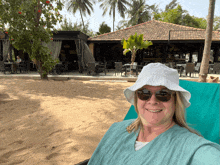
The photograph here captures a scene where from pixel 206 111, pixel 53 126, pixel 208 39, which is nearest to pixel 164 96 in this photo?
pixel 206 111

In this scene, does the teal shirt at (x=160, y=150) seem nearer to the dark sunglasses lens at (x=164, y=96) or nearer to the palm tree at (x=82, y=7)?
the dark sunglasses lens at (x=164, y=96)

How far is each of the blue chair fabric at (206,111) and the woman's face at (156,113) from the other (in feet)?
3.05

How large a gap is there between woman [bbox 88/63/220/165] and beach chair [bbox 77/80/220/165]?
911 millimetres

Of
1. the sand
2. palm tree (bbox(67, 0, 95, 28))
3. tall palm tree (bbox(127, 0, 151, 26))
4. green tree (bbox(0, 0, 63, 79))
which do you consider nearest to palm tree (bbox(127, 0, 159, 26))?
tall palm tree (bbox(127, 0, 151, 26))

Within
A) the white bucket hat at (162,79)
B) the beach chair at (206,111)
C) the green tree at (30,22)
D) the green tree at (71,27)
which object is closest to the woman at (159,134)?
the white bucket hat at (162,79)

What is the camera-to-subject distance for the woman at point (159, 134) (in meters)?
0.89

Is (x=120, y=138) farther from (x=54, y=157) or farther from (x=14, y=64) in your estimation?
(x=14, y=64)

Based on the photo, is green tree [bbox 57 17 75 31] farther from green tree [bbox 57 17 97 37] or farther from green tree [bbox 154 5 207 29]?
green tree [bbox 154 5 207 29]

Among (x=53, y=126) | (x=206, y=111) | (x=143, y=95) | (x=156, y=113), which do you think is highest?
(x=143, y=95)

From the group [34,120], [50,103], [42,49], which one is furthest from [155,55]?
[34,120]

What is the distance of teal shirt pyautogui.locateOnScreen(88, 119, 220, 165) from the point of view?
0.84 metres

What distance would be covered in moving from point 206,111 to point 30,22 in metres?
8.97

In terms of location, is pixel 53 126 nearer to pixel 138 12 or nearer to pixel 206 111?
pixel 206 111

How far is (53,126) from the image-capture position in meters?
3.51
